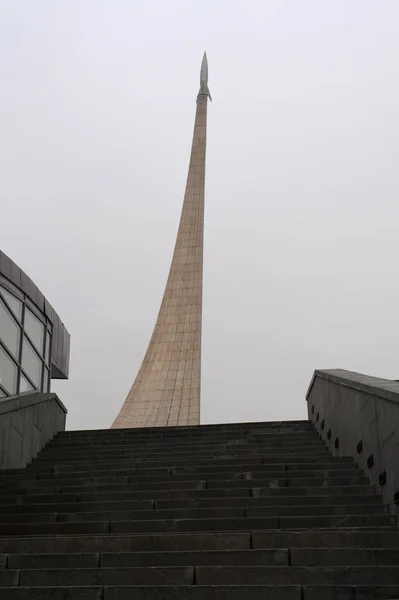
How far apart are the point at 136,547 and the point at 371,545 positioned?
1217 mm

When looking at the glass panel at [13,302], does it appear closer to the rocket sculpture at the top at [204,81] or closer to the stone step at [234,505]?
the stone step at [234,505]

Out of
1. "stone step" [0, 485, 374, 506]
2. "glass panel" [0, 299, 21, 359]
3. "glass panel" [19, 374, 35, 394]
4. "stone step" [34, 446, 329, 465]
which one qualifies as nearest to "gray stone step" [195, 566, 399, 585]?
"stone step" [0, 485, 374, 506]

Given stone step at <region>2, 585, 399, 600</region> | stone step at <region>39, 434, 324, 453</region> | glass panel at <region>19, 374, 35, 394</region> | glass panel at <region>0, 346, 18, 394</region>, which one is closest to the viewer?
stone step at <region>2, 585, 399, 600</region>

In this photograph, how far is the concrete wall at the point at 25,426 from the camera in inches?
269

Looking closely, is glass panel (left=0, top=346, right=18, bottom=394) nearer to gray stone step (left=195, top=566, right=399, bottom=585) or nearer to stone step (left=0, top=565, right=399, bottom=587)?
stone step (left=0, top=565, right=399, bottom=587)

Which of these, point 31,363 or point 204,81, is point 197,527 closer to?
point 31,363

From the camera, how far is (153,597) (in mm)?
3359

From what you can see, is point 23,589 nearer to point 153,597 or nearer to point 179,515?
point 153,597

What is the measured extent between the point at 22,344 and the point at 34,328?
598 mm

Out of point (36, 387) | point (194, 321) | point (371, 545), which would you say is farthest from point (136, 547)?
point (194, 321)

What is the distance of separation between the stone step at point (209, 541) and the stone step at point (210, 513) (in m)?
0.45

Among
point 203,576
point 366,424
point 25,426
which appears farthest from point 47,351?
point 203,576

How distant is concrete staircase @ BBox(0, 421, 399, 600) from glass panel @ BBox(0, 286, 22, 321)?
1.78 metres

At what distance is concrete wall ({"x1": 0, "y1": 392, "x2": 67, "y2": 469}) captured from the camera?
6.82 m
